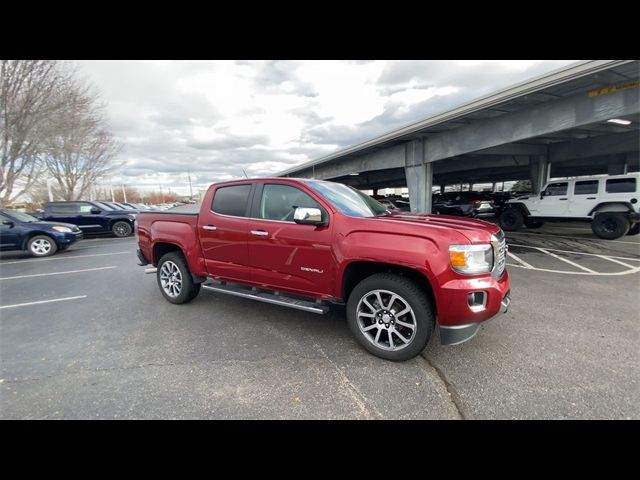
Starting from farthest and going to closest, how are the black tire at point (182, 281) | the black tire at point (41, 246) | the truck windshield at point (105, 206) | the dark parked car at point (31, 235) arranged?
the truck windshield at point (105, 206) < the black tire at point (41, 246) < the dark parked car at point (31, 235) < the black tire at point (182, 281)

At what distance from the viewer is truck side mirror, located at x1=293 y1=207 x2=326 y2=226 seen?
2926mm

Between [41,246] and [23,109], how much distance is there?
30.6 ft

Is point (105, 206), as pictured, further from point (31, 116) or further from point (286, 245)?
point (286, 245)

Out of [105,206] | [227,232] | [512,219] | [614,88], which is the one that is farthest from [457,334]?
[105,206]

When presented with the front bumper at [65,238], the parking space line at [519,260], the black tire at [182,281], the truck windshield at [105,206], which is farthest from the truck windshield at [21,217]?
the parking space line at [519,260]

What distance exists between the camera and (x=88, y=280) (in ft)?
19.8

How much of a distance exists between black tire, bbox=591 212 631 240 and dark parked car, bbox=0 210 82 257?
695 inches

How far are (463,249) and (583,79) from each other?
7.59m

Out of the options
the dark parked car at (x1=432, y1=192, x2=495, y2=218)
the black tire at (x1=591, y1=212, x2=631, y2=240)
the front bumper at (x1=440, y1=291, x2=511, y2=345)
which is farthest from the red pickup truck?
the dark parked car at (x1=432, y1=192, x2=495, y2=218)

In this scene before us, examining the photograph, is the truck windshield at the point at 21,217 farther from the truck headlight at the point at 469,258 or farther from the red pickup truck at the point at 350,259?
the truck headlight at the point at 469,258

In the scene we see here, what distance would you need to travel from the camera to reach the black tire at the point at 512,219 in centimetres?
1198

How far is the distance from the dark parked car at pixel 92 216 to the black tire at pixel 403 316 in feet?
42.3

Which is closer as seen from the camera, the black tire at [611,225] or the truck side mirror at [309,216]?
the truck side mirror at [309,216]
